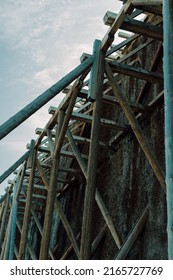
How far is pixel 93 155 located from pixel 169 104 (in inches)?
91.9

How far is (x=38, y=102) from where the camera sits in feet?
18.2

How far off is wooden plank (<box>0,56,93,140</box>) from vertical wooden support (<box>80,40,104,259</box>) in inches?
6.4

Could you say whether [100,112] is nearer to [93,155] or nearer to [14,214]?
[93,155]

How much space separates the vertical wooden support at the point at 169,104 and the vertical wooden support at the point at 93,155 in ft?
7.18

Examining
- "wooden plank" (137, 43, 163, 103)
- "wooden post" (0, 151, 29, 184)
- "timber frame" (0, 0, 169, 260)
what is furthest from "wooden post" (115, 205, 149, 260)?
"wooden post" (0, 151, 29, 184)

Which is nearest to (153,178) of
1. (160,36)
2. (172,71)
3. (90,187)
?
(90,187)

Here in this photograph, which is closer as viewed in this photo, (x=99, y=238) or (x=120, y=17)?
(x=120, y=17)

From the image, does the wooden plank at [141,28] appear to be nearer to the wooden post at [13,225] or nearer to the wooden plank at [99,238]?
the wooden plank at [99,238]

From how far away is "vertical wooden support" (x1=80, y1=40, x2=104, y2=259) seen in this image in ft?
17.5

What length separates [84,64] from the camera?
20.2 feet

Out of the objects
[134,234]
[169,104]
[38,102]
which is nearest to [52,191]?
[134,234]

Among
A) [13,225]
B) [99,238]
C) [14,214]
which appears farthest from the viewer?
[14,214]

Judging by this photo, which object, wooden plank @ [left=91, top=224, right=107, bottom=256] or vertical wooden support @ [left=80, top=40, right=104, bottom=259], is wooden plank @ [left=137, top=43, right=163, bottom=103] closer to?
vertical wooden support @ [left=80, top=40, right=104, bottom=259]

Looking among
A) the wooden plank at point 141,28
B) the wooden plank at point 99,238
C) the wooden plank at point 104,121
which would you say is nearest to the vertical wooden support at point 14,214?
the wooden plank at point 99,238
